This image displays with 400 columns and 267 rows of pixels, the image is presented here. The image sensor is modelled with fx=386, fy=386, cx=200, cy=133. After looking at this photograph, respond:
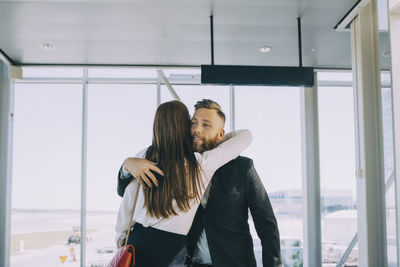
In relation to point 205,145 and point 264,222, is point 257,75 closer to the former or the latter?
point 205,145

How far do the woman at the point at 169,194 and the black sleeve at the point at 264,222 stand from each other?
0.57 feet

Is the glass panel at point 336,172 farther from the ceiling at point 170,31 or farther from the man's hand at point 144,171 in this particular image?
the man's hand at point 144,171

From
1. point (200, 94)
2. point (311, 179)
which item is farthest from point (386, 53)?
point (200, 94)

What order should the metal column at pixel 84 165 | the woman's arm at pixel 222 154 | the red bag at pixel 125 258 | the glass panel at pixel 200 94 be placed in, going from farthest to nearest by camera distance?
the glass panel at pixel 200 94
the metal column at pixel 84 165
the woman's arm at pixel 222 154
the red bag at pixel 125 258

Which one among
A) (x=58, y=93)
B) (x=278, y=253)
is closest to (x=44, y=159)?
(x=58, y=93)

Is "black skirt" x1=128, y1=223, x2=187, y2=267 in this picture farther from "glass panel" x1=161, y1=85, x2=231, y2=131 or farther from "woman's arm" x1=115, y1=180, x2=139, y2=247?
"glass panel" x1=161, y1=85, x2=231, y2=131

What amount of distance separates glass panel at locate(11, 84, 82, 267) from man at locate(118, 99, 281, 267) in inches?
165

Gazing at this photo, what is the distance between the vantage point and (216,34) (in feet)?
12.8

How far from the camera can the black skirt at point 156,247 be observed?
4.73 ft

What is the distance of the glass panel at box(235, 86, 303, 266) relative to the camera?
541cm

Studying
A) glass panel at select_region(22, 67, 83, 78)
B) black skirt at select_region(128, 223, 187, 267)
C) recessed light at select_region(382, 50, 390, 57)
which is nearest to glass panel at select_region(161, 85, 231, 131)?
glass panel at select_region(22, 67, 83, 78)

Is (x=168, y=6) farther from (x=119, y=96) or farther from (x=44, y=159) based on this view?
(x=44, y=159)

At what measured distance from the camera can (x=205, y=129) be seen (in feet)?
5.82

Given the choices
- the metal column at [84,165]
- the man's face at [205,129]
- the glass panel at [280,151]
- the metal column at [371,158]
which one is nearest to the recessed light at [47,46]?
the metal column at [84,165]
